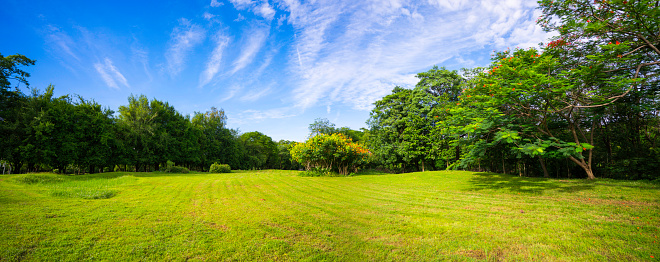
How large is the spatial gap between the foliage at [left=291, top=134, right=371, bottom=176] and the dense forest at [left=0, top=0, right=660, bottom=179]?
12.3 inches

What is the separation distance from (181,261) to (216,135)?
40092 mm

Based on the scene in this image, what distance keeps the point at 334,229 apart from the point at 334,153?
525 inches

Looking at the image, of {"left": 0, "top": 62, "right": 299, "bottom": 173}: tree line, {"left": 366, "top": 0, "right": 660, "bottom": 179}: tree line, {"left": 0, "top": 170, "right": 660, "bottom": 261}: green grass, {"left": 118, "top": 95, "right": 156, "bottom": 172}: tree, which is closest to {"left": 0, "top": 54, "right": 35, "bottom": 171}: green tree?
{"left": 0, "top": 62, "right": 299, "bottom": 173}: tree line

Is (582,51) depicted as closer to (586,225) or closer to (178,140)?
(586,225)

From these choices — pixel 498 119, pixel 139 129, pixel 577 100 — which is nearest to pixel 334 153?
pixel 498 119

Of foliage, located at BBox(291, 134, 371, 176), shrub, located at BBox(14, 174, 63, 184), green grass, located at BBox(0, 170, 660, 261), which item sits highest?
foliage, located at BBox(291, 134, 371, 176)

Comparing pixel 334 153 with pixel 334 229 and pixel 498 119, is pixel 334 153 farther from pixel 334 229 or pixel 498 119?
pixel 334 229

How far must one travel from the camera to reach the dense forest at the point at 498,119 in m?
8.64

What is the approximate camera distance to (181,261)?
3318 millimetres

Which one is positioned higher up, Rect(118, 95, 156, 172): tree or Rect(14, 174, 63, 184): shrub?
Rect(118, 95, 156, 172): tree

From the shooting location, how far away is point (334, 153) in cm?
1802

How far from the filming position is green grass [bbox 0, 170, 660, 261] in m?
3.62

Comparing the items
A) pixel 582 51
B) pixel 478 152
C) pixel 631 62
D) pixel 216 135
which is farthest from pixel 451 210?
pixel 216 135

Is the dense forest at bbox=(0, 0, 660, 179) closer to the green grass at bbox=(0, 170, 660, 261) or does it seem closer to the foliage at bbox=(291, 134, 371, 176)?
the foliage at bbox=(291, 134, 371, 176)
